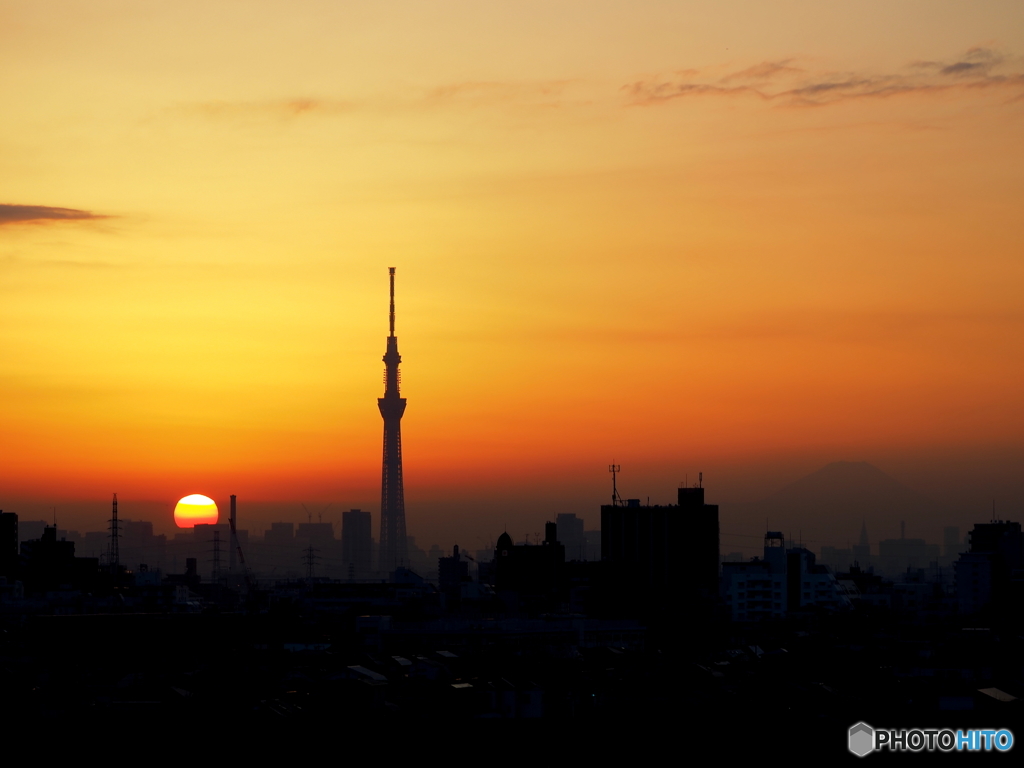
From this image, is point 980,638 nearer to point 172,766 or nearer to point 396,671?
point 396,671

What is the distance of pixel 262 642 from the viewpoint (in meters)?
54.0

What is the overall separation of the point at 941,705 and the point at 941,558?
13297 cm

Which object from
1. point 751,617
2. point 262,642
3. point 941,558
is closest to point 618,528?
point 751,617

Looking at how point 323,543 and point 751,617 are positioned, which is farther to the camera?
point 323,543

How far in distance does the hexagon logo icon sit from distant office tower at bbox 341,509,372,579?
12630cm

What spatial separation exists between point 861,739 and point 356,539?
137 meters

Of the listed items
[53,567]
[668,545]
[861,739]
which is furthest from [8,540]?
[861,739]

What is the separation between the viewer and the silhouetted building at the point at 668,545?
75875mm

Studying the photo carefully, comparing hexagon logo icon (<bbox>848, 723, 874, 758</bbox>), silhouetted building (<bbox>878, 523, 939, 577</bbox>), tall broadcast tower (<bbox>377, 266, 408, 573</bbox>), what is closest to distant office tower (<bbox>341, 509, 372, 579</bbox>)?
tall broadcast tower (<bbox>377, 266, 408, 573</bbox>)

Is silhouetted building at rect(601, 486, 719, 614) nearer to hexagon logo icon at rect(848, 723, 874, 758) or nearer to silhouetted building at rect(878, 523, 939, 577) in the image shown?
hexagon logo icon at rect(848, 723, 874, 758)

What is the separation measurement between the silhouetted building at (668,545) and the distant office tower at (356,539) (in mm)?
78256

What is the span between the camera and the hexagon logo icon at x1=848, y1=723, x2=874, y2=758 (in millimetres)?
28547

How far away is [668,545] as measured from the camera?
255 feet

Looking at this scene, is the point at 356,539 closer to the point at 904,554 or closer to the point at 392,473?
the point at 392,473
